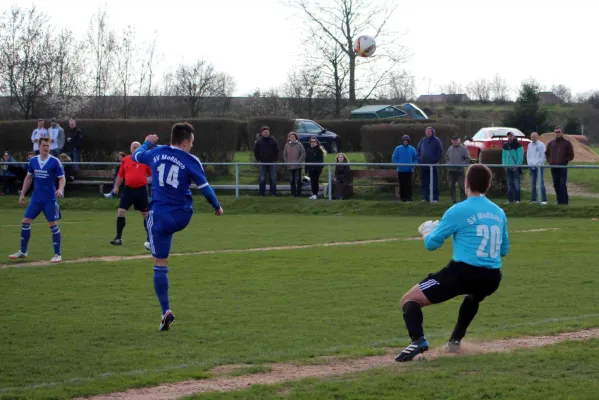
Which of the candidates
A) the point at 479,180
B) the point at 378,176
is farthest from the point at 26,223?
the point at 378,176

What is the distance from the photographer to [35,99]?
125 ft

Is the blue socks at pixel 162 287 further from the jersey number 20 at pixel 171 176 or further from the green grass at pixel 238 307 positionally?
the jersey number 20 at pixel 171 176

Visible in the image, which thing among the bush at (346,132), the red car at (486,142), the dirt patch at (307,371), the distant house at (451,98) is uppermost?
the distant house at (451,98)

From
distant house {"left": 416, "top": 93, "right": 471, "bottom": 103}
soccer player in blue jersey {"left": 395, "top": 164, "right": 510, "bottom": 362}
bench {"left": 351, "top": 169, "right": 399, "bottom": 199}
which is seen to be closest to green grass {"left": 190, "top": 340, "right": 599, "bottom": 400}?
soccer player in blue jersey {"left": 395, "top": 164, "right": 510, "bottom": 362}

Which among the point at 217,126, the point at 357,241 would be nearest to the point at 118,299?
the point at 357,241

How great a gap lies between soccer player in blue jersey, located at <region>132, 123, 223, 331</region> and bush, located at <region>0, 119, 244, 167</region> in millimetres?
20282

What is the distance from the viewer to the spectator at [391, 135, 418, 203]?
23625mm

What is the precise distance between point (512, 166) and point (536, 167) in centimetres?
60

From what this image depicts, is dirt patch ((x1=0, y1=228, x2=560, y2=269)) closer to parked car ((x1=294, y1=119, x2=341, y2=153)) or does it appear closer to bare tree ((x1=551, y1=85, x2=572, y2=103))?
parked car ((x1=294, y1=119, x2=341, y2=153))

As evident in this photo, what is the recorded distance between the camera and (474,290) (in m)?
7.20

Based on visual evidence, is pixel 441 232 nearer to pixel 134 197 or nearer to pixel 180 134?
pixel 180 134

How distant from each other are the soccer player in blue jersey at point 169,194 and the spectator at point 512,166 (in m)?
14.8

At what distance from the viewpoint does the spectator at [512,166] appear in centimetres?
2250

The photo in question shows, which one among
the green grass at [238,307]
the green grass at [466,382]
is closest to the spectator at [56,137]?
the green grass at [238,307]
